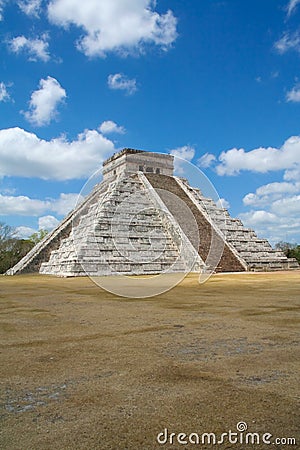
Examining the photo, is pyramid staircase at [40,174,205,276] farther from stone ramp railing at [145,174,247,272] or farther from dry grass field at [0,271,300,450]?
dry grass field at [0,271,300,450]

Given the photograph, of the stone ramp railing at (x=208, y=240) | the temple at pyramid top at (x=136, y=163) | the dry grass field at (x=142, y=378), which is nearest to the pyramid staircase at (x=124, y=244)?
the stone ramp railing at (x=208, y=240)

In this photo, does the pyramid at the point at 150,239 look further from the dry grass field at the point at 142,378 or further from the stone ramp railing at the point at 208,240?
the dry grass field at the point at 142,378

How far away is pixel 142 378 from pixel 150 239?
59.3 feet

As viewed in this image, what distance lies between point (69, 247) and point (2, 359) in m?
16.7

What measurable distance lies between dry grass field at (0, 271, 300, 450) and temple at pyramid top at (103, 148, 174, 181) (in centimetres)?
2578

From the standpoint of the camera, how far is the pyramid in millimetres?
19000

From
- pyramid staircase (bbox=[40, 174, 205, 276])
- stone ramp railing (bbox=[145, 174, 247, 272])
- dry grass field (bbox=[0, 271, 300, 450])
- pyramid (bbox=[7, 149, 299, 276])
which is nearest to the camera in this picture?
dry grass field (bbox=[0, 271, 300, 450])

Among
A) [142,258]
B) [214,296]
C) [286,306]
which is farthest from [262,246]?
[286,306]

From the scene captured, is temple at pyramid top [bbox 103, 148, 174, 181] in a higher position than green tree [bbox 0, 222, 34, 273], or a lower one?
higher

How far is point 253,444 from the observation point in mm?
2201

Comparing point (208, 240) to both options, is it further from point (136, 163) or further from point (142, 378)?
point (142, 378)

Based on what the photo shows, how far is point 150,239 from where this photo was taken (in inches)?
840

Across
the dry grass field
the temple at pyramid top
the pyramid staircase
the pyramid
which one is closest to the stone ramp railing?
the pyramid

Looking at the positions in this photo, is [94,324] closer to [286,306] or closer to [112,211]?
[286,306]
